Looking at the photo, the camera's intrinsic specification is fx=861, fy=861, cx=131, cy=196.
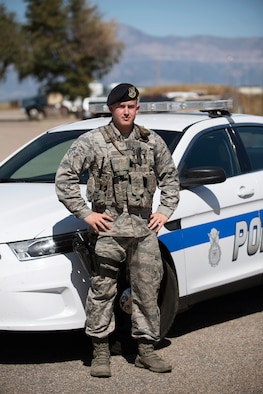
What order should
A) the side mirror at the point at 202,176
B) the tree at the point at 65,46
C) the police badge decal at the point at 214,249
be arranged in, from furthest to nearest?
1. the tree at the point at 65,46
2. the police badge decal at the point at 214,249
3. the side mirror at the point at 202,176

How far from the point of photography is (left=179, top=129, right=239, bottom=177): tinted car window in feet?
19.5

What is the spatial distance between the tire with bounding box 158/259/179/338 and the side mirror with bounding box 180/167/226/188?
62cm

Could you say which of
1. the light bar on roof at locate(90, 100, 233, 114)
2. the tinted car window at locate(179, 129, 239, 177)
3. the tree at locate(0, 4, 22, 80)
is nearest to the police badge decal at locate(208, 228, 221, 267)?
the tinted car window at locate(179, 129, 239, 177)

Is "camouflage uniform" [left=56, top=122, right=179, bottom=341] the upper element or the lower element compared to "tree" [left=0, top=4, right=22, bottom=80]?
upper

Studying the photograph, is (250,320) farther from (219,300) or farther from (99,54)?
(99,54)

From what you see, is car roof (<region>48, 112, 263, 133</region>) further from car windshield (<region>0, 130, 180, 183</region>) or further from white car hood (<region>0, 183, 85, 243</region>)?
white car hood (<region>0, 183, 85, 243</region>)

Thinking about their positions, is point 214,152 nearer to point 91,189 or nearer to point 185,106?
point 185,106

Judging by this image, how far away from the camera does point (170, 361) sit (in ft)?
17.2

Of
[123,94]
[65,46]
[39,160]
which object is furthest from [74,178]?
[65,46]

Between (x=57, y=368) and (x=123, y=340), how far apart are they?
1.60 ft

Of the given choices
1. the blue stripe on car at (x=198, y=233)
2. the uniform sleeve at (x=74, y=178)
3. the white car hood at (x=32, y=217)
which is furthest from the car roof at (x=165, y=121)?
the uniform sleeve at (x=74, y=178)

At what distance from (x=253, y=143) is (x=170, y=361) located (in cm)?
229

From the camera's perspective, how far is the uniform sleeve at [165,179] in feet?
16.2

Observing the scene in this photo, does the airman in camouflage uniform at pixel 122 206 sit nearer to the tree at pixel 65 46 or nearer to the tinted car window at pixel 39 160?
the tinted car window at pixel 39 160
